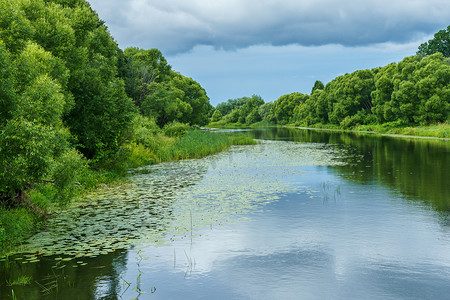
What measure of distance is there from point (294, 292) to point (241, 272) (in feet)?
5.16

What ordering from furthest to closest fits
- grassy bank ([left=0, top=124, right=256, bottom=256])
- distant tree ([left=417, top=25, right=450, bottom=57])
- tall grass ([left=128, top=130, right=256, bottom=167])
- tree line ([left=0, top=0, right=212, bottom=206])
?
1. distant tree ([left=417, top=25, right=450, bottom=57])
2. tall grass ([left=128, top=130, right=256, bottom=167])
3. grassy bank ([left=0, top=124, right=256, bottom=256])
4. tree line ([left=0, top=0, right=212, bottom=206])

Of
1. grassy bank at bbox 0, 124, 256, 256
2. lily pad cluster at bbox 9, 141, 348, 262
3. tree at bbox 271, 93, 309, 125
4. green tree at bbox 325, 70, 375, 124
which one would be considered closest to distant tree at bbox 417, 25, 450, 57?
green tree at bbox 325, 70, 375, 124

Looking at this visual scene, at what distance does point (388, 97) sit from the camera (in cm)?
7844

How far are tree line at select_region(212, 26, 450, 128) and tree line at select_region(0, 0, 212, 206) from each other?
51213mm

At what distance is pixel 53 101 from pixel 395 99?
70461 mm

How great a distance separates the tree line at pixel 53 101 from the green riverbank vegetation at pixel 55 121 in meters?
0.03

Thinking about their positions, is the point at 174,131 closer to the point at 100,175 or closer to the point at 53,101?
the point at 100,175

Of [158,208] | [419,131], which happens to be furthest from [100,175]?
[419,131]

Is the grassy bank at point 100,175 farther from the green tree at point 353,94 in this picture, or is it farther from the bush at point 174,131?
the green tree at point 353,94

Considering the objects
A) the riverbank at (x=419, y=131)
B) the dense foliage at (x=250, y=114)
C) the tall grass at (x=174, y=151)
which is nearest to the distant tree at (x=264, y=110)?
the dense foliage at (x=250, y=114)

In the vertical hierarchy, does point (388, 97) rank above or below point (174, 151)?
above

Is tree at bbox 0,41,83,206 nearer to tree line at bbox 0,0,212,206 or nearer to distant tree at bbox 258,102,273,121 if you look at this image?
tree line at bbox 0,0,212,206

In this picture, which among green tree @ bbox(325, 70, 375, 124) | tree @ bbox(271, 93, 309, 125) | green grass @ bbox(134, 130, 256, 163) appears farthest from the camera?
tree @ bbox(271, 93, 309, 125)

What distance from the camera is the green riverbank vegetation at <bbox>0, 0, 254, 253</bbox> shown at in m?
11.0
